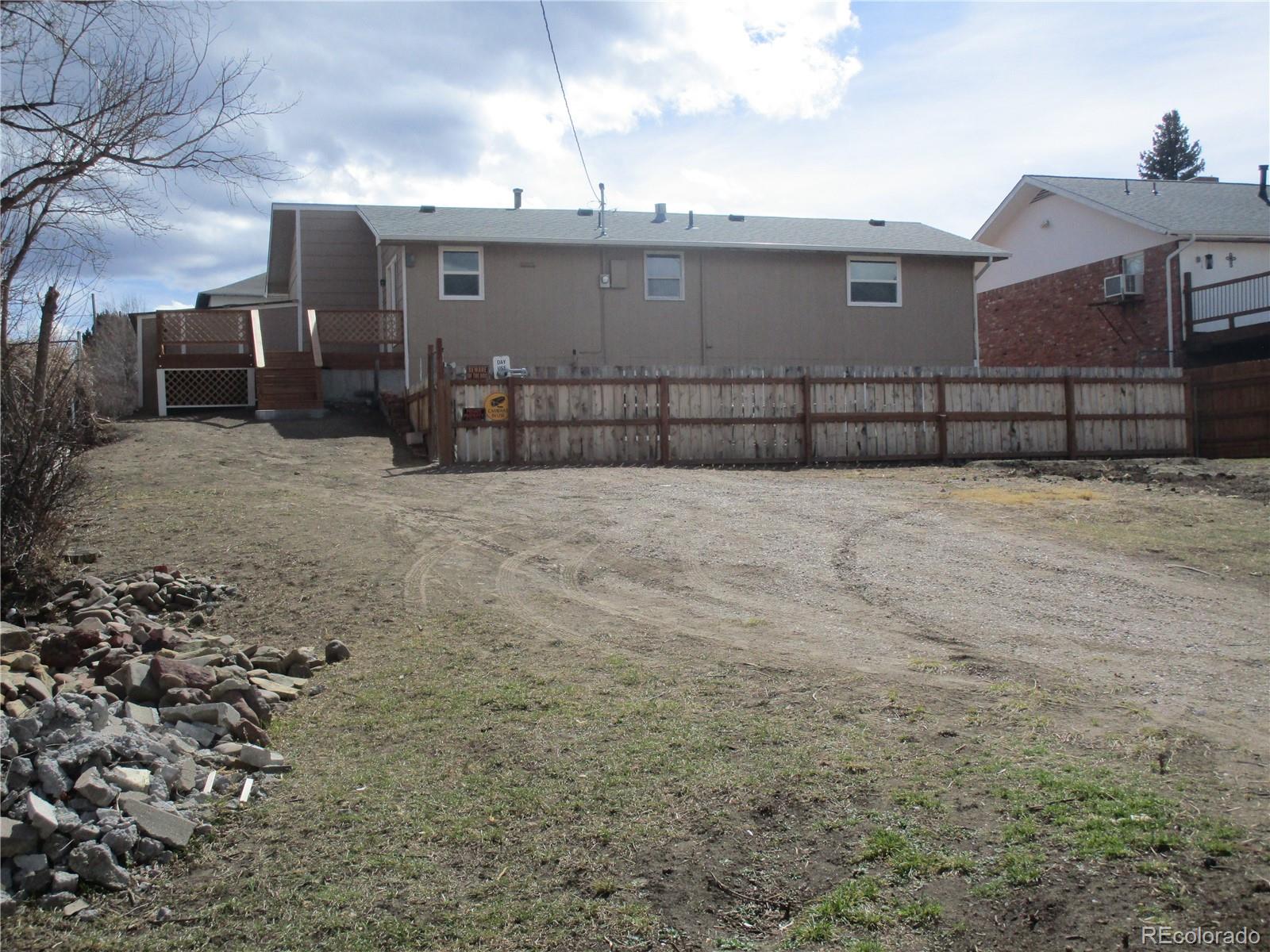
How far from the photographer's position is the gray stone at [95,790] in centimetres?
443

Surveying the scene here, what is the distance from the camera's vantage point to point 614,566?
9.64 m

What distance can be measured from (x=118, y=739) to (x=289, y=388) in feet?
55.9

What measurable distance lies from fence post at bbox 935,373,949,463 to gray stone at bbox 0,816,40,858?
51.7 feet

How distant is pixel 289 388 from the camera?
2102cm

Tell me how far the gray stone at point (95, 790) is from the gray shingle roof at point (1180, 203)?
87.5 ft

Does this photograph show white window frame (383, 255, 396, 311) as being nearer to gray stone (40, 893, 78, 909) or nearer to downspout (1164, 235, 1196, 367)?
downspout (1164, 235, 1196, 367)

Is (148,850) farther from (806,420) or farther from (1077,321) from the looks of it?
(1077,321)

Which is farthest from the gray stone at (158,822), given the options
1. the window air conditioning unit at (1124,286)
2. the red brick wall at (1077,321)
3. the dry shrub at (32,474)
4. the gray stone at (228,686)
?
the window air conditioning unit at (1124,286)

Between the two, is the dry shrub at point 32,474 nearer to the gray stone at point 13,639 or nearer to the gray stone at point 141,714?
the gray stone at point 13,639

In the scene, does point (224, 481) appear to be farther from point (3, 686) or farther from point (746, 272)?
point (746, 272)

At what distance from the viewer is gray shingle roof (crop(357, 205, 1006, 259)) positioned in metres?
21.8

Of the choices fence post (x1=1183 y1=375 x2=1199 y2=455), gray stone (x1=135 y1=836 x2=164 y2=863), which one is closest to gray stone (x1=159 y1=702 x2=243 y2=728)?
gray stone (x1=135 y1=836 x2=164 y2=863)

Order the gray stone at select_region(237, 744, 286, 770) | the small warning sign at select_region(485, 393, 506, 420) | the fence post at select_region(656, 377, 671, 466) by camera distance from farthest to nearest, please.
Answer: the fence post at select_region(656, 377, 671, 466), the small warning sign at select_region(485, 393, 506, 420), the gray stone at select_region(237, 744, 286, 770)

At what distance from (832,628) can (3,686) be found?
5222 mm
